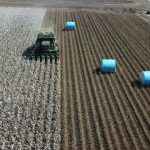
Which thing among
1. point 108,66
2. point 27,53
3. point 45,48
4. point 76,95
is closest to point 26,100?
point 76,95

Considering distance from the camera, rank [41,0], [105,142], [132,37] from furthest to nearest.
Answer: [41,0]
[132,37]
[105,142]

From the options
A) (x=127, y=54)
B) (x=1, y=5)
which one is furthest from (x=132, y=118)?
(x=1, y=5)

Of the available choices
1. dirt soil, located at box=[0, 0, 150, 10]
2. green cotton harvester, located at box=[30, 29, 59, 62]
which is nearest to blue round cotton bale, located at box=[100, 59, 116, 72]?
green cotton harvester, located at box=[30, 29, 59, 62]

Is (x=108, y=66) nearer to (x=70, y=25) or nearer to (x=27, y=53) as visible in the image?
(x=27, y=53)

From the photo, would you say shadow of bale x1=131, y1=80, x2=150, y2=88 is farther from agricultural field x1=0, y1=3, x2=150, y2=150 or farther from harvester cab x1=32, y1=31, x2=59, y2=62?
harvester cab x1=32, y1=31, x2=59, y2=62

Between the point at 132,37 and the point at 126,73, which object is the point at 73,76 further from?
the point at 132,37

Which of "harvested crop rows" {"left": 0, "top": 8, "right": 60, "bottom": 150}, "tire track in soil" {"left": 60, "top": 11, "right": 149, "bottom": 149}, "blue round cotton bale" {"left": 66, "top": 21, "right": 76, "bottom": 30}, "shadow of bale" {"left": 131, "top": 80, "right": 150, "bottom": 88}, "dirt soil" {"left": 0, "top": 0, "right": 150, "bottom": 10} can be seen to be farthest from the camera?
"dirt soil" {"left": 0, "top": 0, "right": 150, "bottom": 10}

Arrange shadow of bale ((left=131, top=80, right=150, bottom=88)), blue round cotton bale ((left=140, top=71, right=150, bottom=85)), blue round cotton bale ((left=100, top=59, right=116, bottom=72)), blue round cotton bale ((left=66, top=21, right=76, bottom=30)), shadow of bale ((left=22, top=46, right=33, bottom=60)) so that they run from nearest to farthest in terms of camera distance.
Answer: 1. blue round cotton bale ((left=140, top=71, right=150, bottom=85))
2. shadow of bale ((left=131, top=80, right=150, bottom=88))
3. blue round cotton bale ((left=100, top=59, right=116, bottom=72))
4. shadow of bale ((left=22, top=46, right=33, bottom=60))
5. blue round cotton bale ((left=66, top=21, right=76, bottom=30))
